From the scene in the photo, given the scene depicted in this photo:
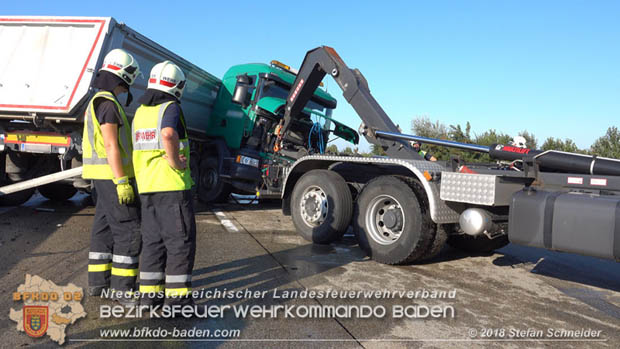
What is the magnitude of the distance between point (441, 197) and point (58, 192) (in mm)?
7300

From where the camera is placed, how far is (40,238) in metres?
5.34

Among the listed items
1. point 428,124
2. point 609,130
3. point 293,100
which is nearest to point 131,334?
point 293,100

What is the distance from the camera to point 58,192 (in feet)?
28.1

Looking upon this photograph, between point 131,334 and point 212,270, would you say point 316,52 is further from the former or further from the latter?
point 131,334

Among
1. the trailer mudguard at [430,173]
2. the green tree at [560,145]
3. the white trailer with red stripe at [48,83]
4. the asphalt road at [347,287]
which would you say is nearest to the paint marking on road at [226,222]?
the asphalt road at [347,287]

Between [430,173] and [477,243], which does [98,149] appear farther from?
[477,243]

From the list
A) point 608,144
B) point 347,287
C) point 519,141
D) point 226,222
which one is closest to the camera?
point 347,287

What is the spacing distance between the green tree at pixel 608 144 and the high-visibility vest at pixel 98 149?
16788 millimetres

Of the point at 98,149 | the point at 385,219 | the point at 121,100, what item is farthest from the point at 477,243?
the point at 121,100

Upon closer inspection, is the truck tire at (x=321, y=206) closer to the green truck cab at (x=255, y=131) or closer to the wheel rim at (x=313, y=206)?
the wheel rim at (x=313, y=206)

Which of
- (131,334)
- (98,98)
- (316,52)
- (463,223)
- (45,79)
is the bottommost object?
(131,334)

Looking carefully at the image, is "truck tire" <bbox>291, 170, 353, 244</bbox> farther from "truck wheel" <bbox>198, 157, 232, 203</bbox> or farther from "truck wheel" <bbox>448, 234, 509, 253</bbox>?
"truck wheel" <bbox>198, 157, 232, 203</bbox>

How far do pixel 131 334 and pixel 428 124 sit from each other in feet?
83.7

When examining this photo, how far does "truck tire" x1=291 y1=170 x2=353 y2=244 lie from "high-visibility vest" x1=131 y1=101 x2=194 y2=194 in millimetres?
2567
